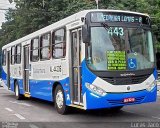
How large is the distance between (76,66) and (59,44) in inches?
63.7

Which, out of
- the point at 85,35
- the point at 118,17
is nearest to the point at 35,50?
the point at 118,17

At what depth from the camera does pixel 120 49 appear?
1108 cm

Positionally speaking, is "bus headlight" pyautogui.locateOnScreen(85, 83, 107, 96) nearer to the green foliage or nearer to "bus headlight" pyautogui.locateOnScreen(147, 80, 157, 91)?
"bus headlight" pyautogui.locateOnScreen(147, 80, 157, 91)

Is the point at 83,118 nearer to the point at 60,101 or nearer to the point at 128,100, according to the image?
the point at 60,101

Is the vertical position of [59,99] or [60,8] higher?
[60,8]

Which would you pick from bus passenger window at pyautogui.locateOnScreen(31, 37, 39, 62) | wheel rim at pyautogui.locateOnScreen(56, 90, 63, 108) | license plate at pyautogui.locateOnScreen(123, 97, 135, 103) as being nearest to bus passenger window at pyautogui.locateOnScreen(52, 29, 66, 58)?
wheel rim at pyautogui.locateOnScreen(56, 90, 63, 108)

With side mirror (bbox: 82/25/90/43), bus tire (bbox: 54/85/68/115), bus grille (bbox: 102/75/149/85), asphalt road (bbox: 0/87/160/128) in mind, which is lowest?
asphalt road (bbox: 0/87/160/128)

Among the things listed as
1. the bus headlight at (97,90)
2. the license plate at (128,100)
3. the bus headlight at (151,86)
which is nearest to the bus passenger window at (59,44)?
the bus headlight at (97,90)

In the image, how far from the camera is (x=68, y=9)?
1491 inches

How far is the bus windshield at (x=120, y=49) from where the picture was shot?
10852 millimetres

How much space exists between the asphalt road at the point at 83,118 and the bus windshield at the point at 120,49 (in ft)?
5.00

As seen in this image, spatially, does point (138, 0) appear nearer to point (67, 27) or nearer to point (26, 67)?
point (26, 67)

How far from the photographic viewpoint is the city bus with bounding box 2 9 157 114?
424 inches

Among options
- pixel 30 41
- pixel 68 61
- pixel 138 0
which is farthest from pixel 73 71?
pixel 138 0
